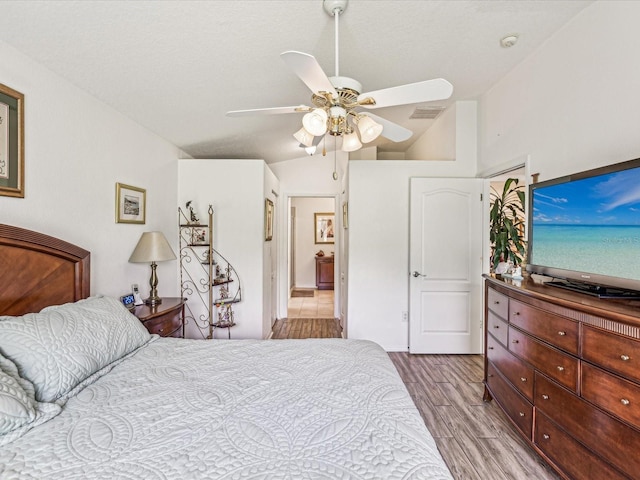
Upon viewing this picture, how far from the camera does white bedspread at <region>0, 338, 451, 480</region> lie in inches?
35.8

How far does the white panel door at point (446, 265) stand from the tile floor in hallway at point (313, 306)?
2.05 metres

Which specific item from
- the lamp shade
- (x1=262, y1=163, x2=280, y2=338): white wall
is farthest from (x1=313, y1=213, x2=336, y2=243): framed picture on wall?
the lamp shade

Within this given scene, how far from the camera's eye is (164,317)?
8.41 ft

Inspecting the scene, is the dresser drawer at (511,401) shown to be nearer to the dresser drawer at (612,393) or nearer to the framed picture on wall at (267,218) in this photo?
the dresser drawer at (612,393)

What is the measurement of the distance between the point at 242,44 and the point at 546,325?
2.49 meters

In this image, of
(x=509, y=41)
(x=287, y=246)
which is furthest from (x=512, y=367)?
(x=287, y=246)

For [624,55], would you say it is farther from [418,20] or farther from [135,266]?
[135,266]

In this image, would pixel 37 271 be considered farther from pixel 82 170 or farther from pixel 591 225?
pixel 591 225

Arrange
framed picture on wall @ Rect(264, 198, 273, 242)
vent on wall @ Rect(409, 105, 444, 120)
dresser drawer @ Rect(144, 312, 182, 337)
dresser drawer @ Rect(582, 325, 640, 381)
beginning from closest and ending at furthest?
dresser drawer @ Rect(582, 325, 640, 381), dresser drawer @ Rect(144, 312, 182, 337), vent on wall @ Rect(409, 105, 444, 120), framed picture on wall @ Rect(264, 198, 273, 242)

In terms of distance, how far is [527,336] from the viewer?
1845 millimetres

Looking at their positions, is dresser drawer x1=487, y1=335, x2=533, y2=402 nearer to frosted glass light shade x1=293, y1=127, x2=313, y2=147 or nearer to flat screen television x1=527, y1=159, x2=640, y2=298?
flat screen television x1=527, y1=159, x2=640, y2=298

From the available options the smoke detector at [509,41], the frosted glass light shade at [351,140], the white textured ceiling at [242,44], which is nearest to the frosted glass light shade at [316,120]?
the frosted glass light shade at [351,140]

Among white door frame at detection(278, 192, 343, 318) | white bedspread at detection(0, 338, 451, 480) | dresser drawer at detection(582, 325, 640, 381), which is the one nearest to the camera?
white bedspread at detection(0, 338, 451, 480)

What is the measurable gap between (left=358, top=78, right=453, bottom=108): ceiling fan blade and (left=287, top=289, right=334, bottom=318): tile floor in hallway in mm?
4137
